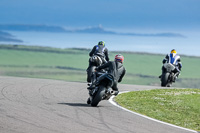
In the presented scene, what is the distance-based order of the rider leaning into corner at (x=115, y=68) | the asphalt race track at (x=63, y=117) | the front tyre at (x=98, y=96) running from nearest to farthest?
the asphalt race track at (x=63, y=117), the front tyre at (x=98, y=96), the rider leaning into corner at (x=115, y=68)

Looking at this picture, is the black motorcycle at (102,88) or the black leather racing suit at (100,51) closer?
the black motorcycle at (102,88)

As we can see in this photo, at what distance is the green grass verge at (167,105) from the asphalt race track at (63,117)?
27.5 inches

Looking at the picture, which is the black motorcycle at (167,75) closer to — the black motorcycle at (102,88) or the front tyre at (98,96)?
the black motorcycle at (102,88)

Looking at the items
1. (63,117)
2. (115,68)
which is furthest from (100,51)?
(63,117)

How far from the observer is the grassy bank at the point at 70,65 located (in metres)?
120

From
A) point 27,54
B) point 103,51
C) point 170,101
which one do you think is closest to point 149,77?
point 27,54

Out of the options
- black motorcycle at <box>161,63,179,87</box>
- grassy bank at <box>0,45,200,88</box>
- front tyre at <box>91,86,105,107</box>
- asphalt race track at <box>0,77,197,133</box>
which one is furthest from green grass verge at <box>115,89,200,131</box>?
grassy bank at <box>0,45,200,88</box>

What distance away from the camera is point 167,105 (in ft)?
61.1

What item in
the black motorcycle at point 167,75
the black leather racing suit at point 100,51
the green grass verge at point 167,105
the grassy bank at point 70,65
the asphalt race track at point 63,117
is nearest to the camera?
the asphalt race track at point 63,117

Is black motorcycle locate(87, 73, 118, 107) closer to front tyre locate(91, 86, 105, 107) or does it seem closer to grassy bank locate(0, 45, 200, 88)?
front tyre locate(91, 86, 105, 107)

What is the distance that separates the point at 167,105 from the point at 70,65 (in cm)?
12137

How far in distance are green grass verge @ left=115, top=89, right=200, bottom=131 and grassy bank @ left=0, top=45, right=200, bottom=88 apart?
84.9 meters

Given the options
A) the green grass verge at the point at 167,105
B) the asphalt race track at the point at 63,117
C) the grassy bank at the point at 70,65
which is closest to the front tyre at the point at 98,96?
the asphalt race track at the point at 63,117

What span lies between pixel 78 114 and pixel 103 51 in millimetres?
12472
